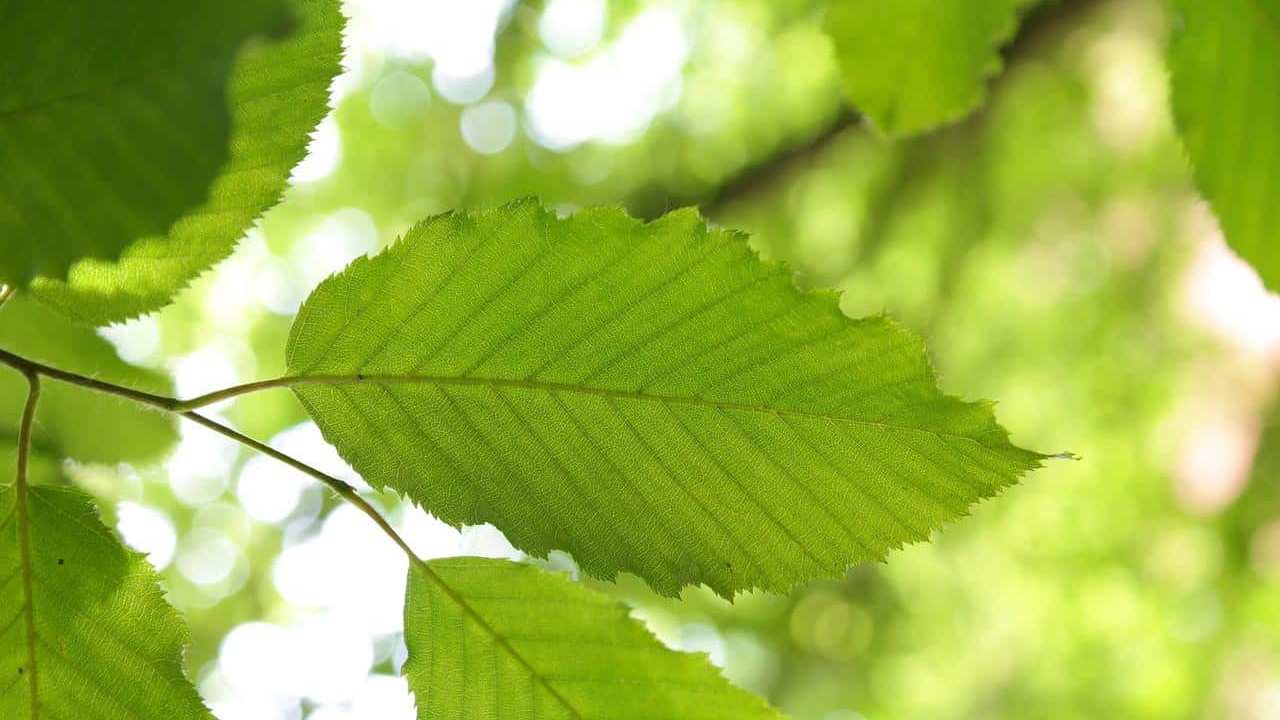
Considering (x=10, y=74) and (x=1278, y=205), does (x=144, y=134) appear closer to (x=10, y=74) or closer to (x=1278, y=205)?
(x=10, y=74)

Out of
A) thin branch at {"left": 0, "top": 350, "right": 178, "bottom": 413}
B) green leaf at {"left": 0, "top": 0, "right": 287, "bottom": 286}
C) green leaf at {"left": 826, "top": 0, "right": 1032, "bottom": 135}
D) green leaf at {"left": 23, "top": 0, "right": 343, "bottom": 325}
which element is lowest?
green leaf at {"left": 0, "top": 0, "right": 287, "bottom": 286}

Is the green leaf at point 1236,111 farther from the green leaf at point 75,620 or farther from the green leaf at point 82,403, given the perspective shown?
the green leaf at point 82,403

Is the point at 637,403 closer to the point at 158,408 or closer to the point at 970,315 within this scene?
the point at 158,408

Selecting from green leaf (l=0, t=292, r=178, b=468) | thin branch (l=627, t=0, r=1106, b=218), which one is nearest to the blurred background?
thin branch (l=627, t=0, r=1106, b=218)

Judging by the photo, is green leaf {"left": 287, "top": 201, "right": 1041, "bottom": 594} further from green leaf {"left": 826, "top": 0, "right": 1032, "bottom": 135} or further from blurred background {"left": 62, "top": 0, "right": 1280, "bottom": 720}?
blurred background {"left": 62, "top": 0, "right": 1280, "bottom": 720}

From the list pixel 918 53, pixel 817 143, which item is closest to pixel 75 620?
pixel 918 53

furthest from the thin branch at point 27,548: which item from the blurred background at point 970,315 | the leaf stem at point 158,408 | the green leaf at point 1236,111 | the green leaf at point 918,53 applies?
the blurred background at point 970,315

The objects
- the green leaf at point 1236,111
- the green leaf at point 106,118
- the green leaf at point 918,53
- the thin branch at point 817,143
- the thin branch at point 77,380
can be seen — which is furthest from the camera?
the thin branch at point 817,143
